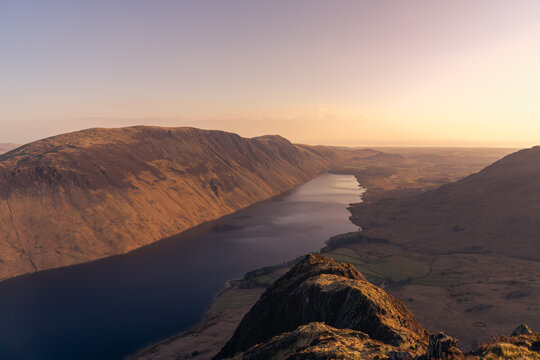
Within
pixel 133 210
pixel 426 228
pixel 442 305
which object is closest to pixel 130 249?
pixel 133 210

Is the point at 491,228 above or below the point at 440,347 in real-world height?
below

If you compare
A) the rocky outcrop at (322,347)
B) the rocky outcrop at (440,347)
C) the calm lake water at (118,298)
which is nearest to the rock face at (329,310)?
the rocky outcrop at (322,347)

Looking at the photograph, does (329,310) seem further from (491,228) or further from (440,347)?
(491,228)

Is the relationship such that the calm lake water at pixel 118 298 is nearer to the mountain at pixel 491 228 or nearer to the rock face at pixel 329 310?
the rock face at pixel 329 310

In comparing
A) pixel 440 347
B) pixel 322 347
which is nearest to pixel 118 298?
pixel 322 347

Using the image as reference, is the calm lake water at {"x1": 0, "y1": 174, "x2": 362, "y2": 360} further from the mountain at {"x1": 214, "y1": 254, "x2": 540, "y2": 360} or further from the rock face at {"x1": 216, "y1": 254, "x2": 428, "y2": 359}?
the mountain at {"x1": 214, "y1": 254, "x2": 540, "y2": 360}

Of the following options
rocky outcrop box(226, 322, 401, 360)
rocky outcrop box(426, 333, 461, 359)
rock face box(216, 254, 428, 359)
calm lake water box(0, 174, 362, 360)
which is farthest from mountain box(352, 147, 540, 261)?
rocky outcrop box(426, 333, 461, 359)

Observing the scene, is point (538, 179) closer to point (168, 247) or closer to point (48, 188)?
point (168, 247)
